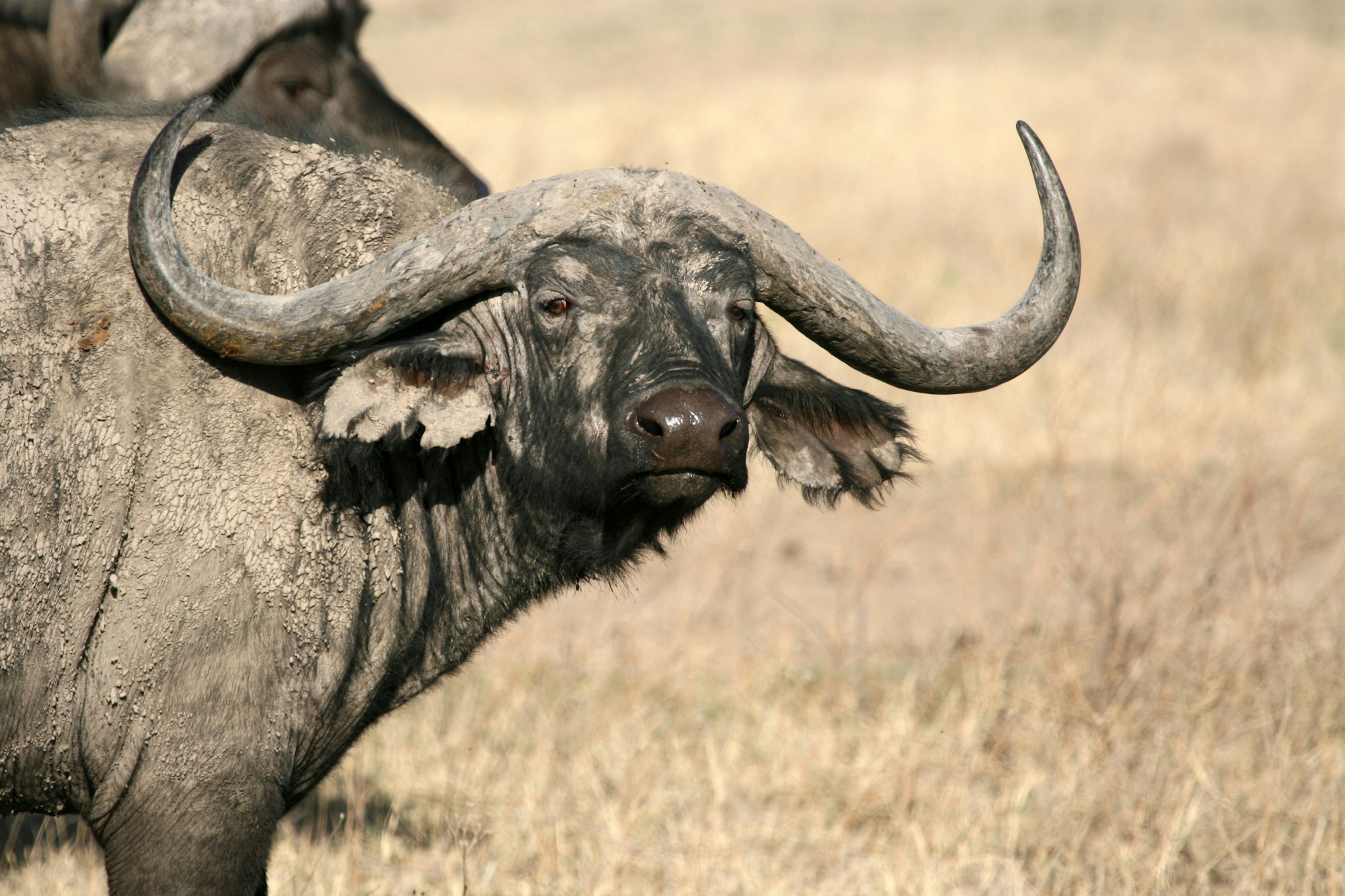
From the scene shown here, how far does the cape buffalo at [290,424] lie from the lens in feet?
9.25

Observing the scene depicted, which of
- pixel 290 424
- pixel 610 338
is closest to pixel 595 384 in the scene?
pixel 610 338

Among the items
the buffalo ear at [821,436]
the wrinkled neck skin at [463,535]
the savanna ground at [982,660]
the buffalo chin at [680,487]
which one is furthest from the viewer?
the savanna ground at [982,660]

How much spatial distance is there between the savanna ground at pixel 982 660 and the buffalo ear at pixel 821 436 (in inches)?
58.9

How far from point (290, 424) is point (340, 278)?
0.37m

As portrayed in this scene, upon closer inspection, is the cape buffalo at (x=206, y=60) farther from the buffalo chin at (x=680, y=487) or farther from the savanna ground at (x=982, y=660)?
the buffalo chin at (x=680, y=487)

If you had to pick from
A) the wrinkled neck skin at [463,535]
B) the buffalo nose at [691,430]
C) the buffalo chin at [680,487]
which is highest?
the buffalo nose at [691,430]

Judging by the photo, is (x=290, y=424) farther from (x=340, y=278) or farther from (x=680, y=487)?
(x=680, y=487)

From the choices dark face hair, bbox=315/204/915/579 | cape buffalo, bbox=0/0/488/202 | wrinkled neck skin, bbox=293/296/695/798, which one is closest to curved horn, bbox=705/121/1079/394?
dark face hair, bbox=315/204/915/579

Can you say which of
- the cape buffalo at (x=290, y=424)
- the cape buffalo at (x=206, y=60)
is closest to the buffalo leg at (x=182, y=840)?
the cape buffalo at (x=290, y=424)

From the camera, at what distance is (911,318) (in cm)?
334

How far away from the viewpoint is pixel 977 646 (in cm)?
571

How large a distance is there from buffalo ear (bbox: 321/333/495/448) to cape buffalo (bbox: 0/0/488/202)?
3.10 metres

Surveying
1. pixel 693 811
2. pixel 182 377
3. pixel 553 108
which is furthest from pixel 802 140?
pixel 182 377

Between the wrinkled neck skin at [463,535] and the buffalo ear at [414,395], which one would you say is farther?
the wrinkled neck skin at [463,535]
